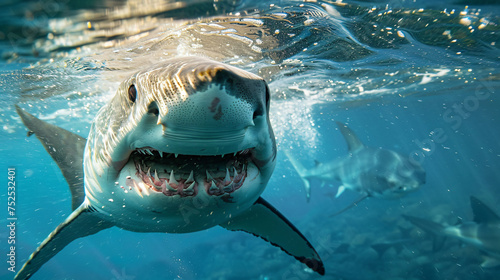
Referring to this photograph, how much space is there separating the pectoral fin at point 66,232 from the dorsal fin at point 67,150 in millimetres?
727

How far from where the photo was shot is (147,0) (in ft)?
14.7

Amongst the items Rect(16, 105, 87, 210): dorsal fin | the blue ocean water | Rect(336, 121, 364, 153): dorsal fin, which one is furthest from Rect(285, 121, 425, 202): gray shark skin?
Rect(16, 105, 87, 210): dorsal fin

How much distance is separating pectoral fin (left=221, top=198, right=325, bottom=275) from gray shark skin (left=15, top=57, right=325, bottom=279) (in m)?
0.95

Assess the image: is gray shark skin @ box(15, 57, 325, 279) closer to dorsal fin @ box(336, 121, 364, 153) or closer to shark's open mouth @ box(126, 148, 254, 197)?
shark's open mouth @ box(126, 148, 254, 197)

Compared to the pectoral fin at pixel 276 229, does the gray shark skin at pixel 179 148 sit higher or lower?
higher

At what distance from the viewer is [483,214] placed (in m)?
7.16

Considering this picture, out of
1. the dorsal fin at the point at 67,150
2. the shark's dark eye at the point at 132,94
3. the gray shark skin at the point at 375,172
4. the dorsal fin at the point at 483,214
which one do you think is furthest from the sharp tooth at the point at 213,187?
the dorsal fin at the point at 483,214

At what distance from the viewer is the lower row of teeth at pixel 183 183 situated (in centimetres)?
166

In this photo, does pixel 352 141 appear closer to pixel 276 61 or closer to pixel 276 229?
pixel 276 61

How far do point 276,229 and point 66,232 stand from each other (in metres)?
2.29

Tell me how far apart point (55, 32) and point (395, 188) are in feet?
30.5

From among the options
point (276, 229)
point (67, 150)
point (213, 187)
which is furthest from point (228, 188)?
point (67, 150)

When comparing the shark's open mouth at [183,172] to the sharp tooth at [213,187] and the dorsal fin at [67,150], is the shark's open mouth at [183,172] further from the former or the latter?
the dorsal fin at [67,150]

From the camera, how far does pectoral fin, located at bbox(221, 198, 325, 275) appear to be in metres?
3.09
